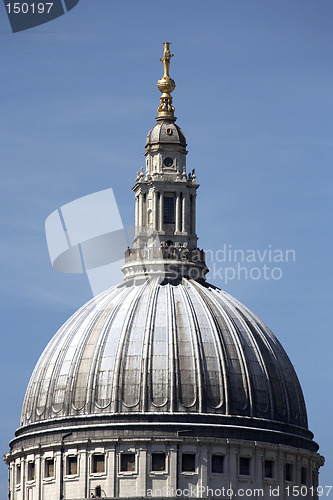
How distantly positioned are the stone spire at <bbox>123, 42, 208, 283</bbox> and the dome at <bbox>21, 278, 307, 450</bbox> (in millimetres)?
1556

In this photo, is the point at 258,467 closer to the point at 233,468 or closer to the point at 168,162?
the point at 233,468

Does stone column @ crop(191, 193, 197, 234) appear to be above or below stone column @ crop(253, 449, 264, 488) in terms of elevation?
above

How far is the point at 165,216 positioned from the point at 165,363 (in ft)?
48.8

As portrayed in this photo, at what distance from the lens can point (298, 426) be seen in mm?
179000

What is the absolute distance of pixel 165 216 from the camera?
184 metres

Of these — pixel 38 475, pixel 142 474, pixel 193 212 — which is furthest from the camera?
pixel 193 212

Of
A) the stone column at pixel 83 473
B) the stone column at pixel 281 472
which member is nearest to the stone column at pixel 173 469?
the stone column at pixel 83 473

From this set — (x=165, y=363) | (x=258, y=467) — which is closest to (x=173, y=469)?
(x=258, y=467)

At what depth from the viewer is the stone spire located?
182 meters

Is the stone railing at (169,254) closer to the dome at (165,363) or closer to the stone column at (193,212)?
the stone column at (193,212)

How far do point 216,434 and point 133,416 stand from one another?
6.11 meters

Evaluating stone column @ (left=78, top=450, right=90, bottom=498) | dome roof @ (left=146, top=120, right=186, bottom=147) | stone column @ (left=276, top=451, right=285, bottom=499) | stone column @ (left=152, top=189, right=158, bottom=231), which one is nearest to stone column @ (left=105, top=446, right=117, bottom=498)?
stone column @ (left=78, top=450, right=90, bottom=498)

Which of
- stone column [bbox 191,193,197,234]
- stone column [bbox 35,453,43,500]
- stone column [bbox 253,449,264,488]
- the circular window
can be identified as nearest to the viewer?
stone column [bbox 253,449,264,488]

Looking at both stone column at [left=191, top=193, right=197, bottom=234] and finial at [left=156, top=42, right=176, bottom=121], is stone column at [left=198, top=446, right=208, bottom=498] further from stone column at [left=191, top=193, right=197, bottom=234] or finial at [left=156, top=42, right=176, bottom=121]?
finial at [left=156, top=42, right=176, bottom=121]
